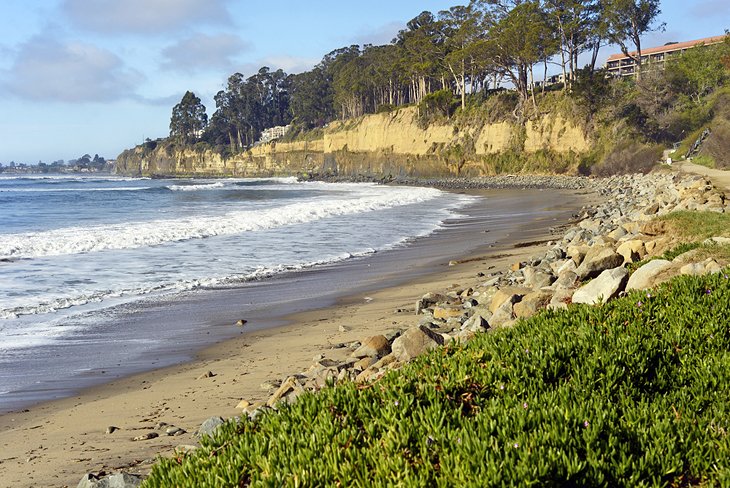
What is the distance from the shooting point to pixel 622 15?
6594 cm

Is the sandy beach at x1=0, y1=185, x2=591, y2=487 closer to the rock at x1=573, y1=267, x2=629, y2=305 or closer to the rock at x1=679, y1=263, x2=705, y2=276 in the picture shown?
the rock at x1=573, y1=267, x2=629, y2=305

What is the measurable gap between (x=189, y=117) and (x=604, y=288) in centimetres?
17017

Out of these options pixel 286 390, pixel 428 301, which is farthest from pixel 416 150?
pixel 286 390

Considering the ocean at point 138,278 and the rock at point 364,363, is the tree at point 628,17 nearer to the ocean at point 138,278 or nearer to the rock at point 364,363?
the ocean at point 138,278

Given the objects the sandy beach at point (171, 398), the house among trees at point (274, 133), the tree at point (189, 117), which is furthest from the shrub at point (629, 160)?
the tree at point (189, 117)

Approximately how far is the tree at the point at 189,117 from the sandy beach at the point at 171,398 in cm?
16209

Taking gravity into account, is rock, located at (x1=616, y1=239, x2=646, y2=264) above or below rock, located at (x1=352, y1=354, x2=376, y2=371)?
above

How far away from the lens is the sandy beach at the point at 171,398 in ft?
19.0

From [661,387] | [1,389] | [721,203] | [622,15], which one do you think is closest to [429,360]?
[661,387]

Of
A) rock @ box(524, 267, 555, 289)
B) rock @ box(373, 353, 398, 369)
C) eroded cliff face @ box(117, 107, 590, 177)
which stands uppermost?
eroded cliff face @ box(117, 107, 590, 177)

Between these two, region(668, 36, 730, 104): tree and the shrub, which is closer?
the shrub

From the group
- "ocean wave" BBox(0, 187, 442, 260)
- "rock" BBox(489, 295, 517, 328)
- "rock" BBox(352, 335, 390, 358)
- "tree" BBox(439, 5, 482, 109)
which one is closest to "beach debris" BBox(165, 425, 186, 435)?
Result: "rock" BBox(352, 335, 390, 358)

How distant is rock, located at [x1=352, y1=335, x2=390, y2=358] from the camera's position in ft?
26.0

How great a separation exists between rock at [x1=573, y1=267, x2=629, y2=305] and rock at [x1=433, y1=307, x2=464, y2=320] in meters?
2.79
